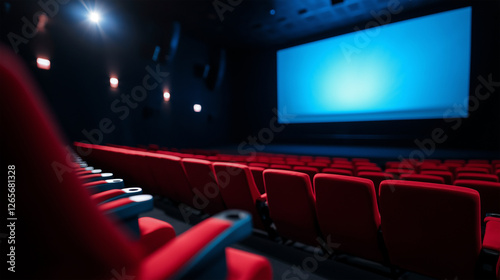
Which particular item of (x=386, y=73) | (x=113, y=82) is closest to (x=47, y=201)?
(x=113, y=82)

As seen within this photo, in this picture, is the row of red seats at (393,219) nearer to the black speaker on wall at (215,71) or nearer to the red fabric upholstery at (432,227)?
the red fabric upholstery at (432,227)

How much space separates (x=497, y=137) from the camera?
21.2ft

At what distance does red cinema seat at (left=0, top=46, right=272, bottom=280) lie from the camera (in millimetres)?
353

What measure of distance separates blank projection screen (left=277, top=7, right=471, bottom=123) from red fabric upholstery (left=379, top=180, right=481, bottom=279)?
7.27 metres

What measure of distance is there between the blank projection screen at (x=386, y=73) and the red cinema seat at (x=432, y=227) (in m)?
7.27

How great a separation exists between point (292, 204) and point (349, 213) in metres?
0.36

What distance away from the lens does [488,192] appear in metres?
1.59

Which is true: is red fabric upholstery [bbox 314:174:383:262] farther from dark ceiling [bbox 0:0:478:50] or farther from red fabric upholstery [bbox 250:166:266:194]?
dark ceiling [bbox 0:0:478:50]

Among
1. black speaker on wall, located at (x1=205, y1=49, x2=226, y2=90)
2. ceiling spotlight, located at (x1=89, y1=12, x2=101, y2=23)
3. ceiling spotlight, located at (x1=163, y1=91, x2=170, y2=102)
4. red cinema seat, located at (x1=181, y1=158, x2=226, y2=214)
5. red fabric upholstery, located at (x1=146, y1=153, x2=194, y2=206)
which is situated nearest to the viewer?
red cinema seat, located at (x1=181, y1=158, x2=226, y2=214)

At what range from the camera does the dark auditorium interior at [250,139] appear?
406 millimetres

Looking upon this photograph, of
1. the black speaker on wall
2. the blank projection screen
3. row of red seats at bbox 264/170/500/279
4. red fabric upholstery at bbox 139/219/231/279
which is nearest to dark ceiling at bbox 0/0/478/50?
the blank projection screen

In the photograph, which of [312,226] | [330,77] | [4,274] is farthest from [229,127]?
[4,274]

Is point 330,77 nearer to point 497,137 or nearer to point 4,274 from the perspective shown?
point 497,137

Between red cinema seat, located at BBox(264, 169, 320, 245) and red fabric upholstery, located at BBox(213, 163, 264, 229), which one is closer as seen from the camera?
red cinema seat, located at BBox(264, 169, 320, 245)
